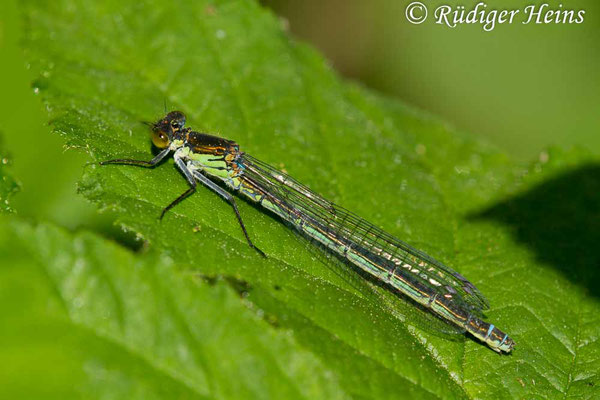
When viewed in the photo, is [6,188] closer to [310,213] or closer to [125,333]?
[125,333]

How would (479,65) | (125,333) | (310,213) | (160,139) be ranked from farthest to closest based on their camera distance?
(479,65) → (310,213) → (160,139) → (125,333)

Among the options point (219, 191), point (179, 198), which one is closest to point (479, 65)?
point (219, 191)

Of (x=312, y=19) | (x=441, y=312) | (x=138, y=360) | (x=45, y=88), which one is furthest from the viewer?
(x=312, y=19)

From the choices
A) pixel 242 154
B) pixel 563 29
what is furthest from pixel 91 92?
pixel 563 29

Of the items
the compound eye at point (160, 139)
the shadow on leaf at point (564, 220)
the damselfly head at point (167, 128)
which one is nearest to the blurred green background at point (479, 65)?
the shadow on leaf at point (564, 220)

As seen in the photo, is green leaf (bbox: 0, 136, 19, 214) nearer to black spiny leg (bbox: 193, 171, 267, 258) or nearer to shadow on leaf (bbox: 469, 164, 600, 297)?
black spiny leg (bbox: 193, 171, 267, 258)

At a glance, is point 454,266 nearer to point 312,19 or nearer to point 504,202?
point 504,202

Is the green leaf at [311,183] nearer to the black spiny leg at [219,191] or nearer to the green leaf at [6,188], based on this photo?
the black spiny leg at [219,191]
